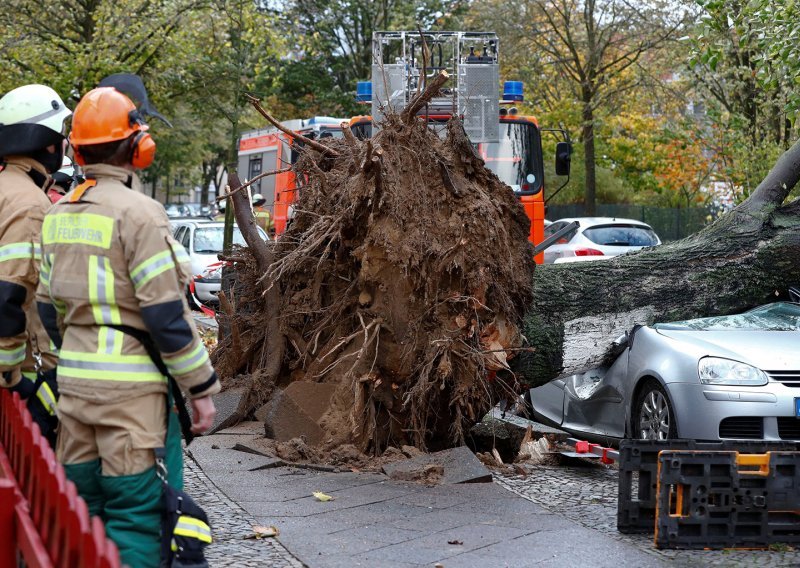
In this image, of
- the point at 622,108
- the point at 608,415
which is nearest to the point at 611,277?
the point at 608,415

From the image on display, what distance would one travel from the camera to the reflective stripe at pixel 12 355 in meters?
4.56

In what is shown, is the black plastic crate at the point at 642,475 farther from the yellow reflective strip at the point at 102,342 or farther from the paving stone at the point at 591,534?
the yellow reflective strip at the point at 102,342

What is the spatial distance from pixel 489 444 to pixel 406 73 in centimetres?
631

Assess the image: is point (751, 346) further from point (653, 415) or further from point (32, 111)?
point (32, 111)

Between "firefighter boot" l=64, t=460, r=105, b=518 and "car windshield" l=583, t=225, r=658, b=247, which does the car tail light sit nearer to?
"car windshield" l=583, t=225, r=658, b=247

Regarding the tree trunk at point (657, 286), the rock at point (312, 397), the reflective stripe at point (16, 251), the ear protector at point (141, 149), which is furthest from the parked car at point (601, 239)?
the ear protector at point (141, 149)

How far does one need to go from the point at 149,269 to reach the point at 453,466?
3.72 m

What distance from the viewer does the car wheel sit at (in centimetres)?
712

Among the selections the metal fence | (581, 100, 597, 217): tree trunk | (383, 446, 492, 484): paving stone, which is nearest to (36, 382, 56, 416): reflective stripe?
(383, 446, 492, 484): paving stone

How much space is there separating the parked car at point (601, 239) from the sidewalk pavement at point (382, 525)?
1552cm

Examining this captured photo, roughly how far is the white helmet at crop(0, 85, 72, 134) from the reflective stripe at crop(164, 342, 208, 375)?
209 cm

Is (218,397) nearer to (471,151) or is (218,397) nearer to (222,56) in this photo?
(471,151)

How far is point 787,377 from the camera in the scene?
6.88 metres

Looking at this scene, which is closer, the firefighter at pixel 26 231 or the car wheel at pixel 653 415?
the firefighter at pixel 26 231
